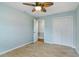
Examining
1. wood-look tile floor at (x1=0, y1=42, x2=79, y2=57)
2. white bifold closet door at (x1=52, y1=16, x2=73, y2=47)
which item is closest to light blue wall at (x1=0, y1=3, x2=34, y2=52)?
wood-look tile floor at (x1=0, y1=42, x2=79, y2=57)

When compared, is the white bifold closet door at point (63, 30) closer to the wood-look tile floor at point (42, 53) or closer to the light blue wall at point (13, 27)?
the wood-look tile floor at point (42, 53)

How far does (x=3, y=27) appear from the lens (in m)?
4.09

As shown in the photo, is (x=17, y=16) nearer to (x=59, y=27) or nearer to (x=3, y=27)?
(x=3, y=27)

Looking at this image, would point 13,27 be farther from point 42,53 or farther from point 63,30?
point 63,30

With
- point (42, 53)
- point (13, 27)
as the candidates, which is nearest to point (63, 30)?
point (42, 53)

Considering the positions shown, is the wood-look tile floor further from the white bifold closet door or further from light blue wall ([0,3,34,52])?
the white bifold closet door

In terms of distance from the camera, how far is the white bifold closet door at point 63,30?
5691mm

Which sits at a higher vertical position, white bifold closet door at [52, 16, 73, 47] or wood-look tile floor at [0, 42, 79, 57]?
white bifold closet door at [52, 16, 73, 47]

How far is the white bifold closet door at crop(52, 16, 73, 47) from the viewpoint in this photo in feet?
18.7

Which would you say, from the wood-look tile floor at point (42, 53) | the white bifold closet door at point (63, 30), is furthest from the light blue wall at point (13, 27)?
the white bifold closet door at point (63, 30)

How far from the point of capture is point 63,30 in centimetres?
605

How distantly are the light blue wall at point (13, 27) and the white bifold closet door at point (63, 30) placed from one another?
198cm

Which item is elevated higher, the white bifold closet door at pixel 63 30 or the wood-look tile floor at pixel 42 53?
the white bifold closet door at pixel 63 30

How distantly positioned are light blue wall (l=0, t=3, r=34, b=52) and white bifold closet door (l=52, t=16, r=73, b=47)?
1983 millimetres
